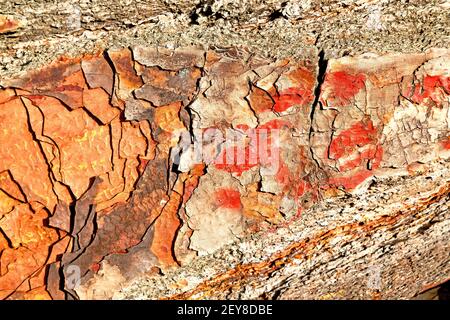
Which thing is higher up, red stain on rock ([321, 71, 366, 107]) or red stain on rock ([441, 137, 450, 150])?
red stain on rock ([321, 71, 366, 107])

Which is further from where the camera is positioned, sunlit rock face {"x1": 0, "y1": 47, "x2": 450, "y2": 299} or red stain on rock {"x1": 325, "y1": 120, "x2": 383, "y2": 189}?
red stain on rock {"x1": 325, "y1": 120, "x2": 383, "y2": 189}

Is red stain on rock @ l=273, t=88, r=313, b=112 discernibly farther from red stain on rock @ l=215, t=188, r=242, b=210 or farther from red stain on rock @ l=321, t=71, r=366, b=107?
red stain on rock @ l=215, t=188, r=242, b=210

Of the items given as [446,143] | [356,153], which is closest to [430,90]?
[446,143]

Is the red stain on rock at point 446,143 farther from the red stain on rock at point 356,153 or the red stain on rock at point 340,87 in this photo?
the red stain on rock at point 340,87

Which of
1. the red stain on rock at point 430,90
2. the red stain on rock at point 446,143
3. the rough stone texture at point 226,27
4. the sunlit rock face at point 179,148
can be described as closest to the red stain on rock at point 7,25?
the rough stone texture at point 226,27

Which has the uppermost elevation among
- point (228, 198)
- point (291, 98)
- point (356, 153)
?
point (291, 98)

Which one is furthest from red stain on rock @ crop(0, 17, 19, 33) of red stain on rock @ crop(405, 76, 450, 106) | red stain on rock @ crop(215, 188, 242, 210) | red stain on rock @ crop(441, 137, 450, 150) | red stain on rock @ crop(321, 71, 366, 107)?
red stain on rock @ crop(441, 137, 450, 150)

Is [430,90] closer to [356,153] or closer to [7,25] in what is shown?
[356,153]

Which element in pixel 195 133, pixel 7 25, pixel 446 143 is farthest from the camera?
pixel 446 143
